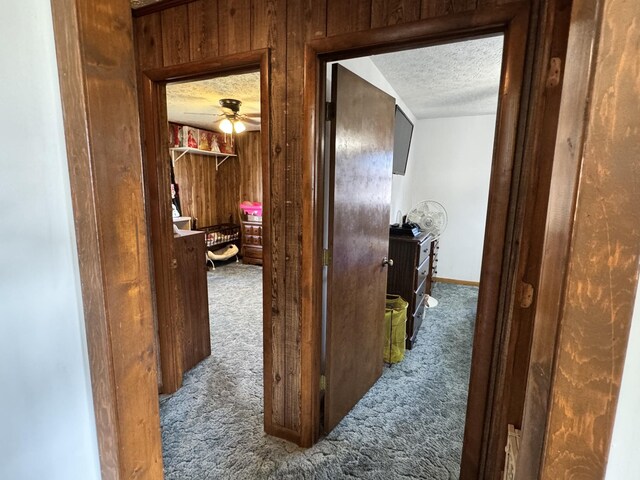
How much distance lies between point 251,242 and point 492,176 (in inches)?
192

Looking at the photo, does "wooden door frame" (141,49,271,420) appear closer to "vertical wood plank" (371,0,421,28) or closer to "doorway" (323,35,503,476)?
"doorway" (323,35,503,476)

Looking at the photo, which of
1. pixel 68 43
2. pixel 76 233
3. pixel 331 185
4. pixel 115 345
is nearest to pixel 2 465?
pixel 115 345

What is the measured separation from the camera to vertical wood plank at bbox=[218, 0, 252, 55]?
4.99 ft

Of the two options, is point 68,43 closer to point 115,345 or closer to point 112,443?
point 115,345

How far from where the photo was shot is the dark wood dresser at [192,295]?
7.57ft

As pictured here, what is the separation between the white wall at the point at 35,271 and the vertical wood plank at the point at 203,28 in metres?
1.02

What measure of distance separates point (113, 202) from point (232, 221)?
18.8 feet

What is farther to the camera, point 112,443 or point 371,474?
point 371,474

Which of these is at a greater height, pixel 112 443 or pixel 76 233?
pixel 76 233

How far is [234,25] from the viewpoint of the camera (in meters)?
1.54

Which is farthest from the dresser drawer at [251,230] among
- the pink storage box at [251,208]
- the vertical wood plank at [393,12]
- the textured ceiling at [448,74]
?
the vertical wood plank at [393,12]

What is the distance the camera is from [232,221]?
20.8 feet

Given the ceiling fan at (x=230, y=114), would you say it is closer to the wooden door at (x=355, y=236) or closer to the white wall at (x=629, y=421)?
the wooden door at (x=355, y=236)

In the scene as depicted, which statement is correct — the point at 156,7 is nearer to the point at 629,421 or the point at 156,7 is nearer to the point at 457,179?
the point at 629,421
